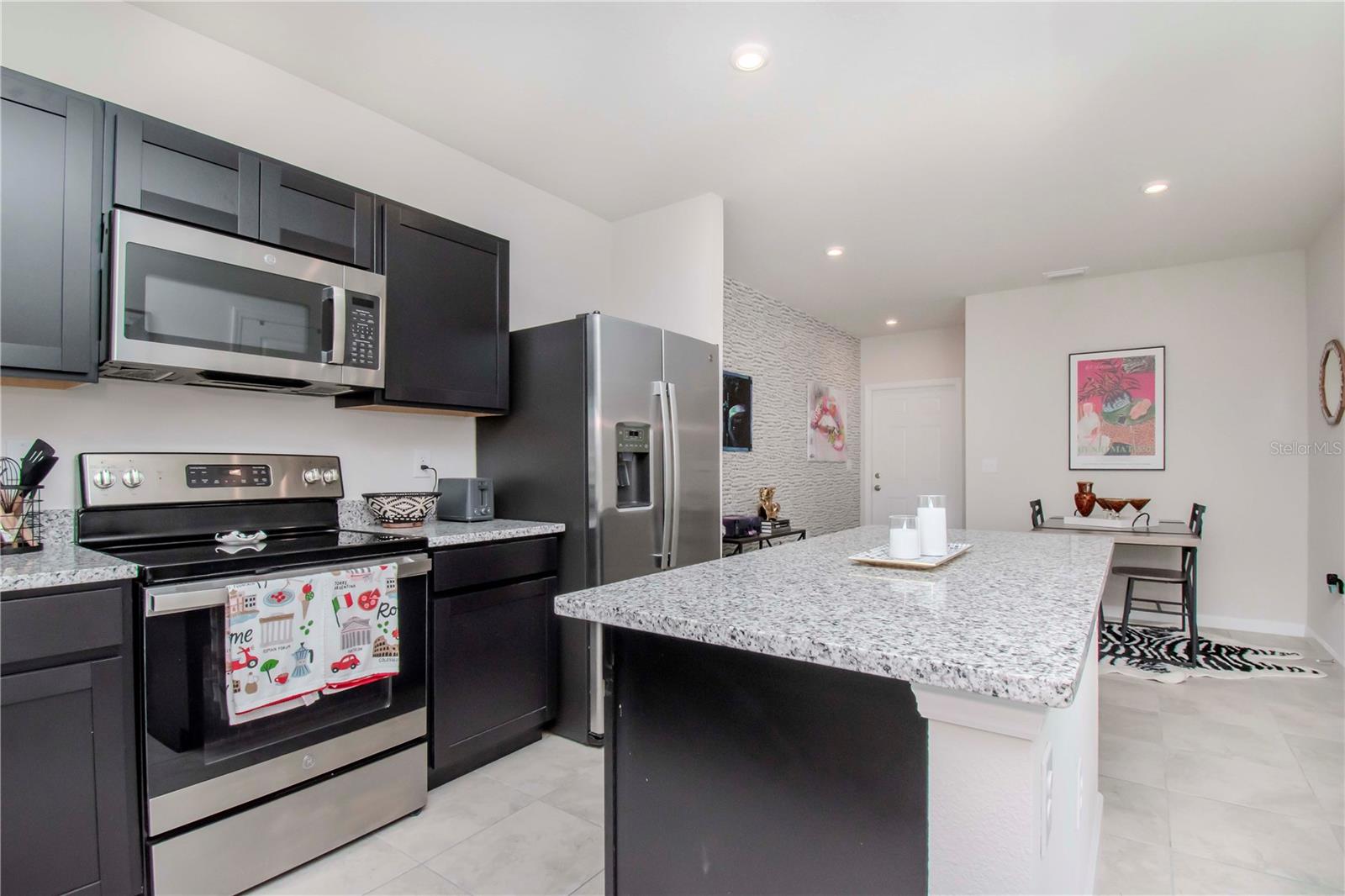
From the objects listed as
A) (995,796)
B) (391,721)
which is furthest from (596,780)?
(995,796)

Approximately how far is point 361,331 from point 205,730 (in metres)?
1.28

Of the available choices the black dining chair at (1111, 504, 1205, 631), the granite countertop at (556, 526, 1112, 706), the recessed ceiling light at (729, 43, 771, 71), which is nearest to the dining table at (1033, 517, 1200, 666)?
the black dining chair at (1111, 504, 1205, 631)

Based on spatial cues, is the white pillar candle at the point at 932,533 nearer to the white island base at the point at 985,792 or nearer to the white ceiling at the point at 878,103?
the white island base at the point at 985,792

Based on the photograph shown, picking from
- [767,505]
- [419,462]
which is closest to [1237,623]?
[767,505]

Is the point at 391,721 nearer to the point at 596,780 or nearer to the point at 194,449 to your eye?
the point at 596,780

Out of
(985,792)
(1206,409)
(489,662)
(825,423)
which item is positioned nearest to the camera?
(985,792)

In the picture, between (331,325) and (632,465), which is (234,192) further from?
(632,465)

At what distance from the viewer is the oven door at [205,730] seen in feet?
5.15

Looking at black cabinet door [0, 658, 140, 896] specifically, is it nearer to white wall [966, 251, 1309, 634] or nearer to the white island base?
the white island base

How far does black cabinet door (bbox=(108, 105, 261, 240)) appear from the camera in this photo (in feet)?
5.85

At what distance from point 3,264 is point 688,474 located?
7.60 ft

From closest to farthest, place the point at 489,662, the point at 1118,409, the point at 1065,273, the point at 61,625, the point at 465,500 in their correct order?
the point at 61,625, the point at 489,662, the point at 465,500, the point at 1065,273, the point at 1118,409

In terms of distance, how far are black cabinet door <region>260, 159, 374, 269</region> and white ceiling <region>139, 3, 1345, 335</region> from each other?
505mm

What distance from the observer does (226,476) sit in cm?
212
